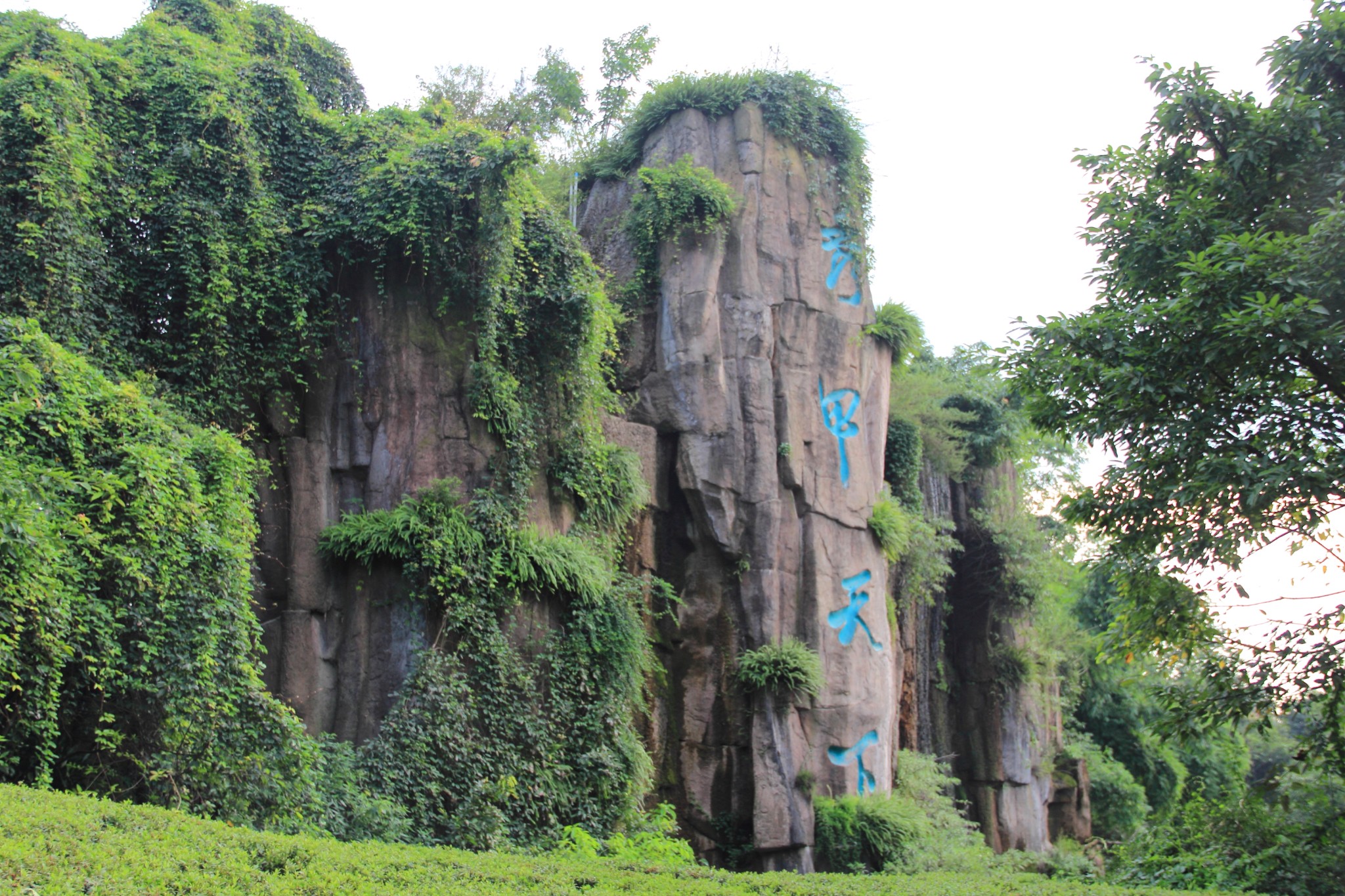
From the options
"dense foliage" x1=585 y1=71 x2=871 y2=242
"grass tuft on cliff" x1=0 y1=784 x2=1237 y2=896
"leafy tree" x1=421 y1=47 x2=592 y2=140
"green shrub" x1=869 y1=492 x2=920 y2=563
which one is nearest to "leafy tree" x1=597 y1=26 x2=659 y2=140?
"leafy tree" x1=421 y1=47 x2=592 y2=140

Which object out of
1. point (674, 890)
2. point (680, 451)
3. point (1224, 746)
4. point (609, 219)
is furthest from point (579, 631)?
point (1224, 746)

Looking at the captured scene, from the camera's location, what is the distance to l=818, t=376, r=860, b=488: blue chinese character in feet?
54.5

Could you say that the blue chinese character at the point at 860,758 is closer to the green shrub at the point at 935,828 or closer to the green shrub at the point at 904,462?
the green shrub at the point at 935,828

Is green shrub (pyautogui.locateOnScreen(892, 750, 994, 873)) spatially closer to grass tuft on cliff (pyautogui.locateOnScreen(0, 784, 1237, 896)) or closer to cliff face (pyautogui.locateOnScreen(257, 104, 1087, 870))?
cliff face (pyautogui.locateOnScreen(257, 104, 1087, 870))

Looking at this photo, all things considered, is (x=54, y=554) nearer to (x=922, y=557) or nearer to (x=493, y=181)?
(x=493, y=181)

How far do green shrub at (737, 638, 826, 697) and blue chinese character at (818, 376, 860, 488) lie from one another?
2863 millimetres

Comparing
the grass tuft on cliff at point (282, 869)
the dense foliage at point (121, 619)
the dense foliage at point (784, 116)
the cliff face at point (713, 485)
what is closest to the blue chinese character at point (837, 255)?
the cliff face at point (713, 485)

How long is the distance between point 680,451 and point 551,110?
13.1m

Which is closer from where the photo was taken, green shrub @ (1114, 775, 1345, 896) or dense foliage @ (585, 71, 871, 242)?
green shrub @ (1114, 775, 1345, 896)

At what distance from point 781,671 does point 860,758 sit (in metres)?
1.77

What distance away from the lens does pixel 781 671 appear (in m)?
14.7

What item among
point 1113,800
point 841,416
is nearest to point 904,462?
point 841,416

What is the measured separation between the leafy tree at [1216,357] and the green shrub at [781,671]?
609 centimetres

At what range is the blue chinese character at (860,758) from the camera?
49.3ft
